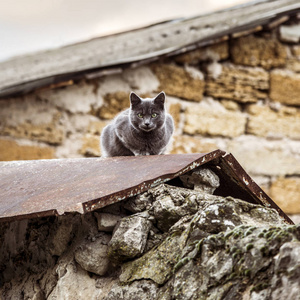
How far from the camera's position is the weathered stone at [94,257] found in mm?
1777

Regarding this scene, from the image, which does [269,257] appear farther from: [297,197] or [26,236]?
[297,197]

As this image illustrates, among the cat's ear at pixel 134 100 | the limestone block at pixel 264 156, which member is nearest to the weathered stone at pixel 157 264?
the cat's ear at pixel 134 100

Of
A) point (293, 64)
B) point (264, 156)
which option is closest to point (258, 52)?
point (293, 64)

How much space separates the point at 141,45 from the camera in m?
4.36

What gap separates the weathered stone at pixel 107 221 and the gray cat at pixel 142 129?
3.79ft

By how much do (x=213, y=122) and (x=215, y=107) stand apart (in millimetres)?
150

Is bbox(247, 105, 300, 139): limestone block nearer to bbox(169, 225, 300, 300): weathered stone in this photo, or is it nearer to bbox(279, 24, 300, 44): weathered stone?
bbox(279, 24, 300, 44): weathered stone

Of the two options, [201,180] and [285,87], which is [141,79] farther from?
[201,180]

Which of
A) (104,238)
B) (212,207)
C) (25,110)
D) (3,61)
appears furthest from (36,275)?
(3,61)

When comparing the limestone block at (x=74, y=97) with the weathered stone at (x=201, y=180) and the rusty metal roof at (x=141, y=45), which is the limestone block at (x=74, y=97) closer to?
the rusty metal roof at (x=141, y=45)

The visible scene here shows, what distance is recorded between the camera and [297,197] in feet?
14.6

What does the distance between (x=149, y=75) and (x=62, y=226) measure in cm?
248

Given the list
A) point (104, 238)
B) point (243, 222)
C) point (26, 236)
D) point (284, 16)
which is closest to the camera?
point (243, 222)

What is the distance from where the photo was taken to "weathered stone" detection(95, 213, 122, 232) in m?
1.83
